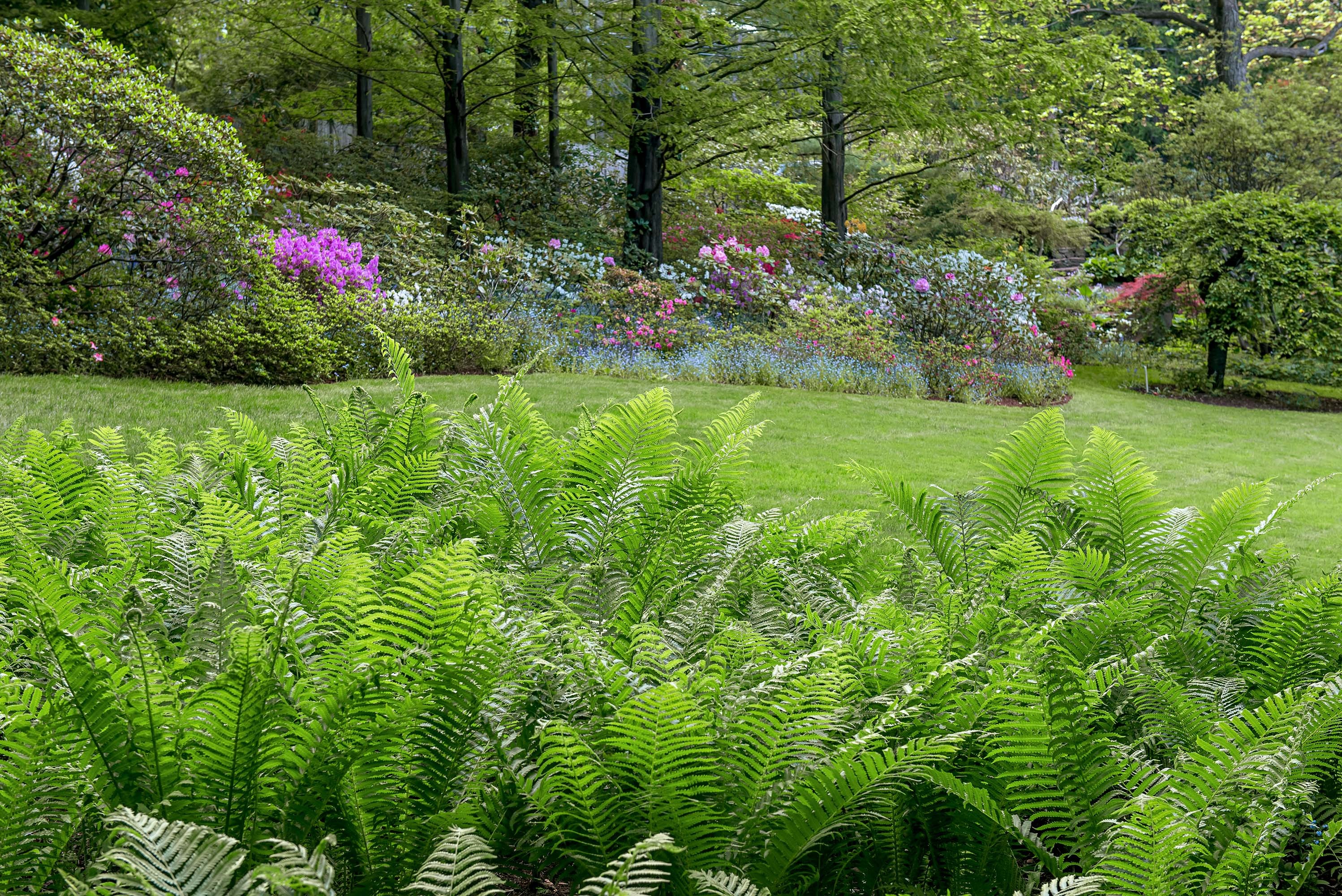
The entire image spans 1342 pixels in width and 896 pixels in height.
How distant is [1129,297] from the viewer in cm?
1938

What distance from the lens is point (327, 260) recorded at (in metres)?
9.96

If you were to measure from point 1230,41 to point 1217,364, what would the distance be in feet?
39.6

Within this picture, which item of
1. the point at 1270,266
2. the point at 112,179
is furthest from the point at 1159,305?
the point at 112,179

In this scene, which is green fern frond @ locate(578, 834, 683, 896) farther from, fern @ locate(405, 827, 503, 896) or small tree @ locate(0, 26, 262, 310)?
small tree @ locate(0, 26, 262, 310)

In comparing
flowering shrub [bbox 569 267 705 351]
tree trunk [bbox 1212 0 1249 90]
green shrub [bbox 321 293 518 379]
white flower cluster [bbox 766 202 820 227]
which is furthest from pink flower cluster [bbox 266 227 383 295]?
tree trunk [bbox 1212 0 1249 90]

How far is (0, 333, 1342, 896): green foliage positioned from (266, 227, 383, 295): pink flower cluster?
840 centimetres

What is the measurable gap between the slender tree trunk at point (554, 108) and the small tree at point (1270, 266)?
9.63 metres

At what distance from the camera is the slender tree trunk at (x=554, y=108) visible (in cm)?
1569

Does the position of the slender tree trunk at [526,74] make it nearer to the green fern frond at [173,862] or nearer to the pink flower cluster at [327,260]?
the pink flower cluster at [327,260]

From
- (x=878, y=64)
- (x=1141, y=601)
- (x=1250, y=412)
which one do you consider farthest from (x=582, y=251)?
(x=1141, y=601)

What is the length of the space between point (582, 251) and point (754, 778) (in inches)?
549

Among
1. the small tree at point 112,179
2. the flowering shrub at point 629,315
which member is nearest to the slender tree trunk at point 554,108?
the flowering shrub at point 629,315

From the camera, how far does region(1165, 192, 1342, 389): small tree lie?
14359 mm

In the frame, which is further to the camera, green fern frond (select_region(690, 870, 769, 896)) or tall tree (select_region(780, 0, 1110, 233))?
tall tree (select_region(780, 0, 1110, 233))
